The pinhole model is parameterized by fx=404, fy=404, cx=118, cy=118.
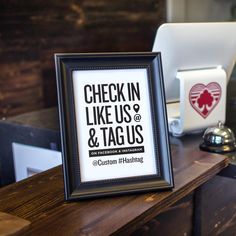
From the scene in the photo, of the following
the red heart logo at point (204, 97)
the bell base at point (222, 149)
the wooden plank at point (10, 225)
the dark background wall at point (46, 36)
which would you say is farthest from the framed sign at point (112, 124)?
the dark background wall at point (46, 36)

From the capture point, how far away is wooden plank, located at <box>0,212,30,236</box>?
67 cm

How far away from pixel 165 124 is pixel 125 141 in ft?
0.34

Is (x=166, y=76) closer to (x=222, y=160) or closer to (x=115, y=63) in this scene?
(x=222, y=160)

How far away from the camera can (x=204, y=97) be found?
1.57 m

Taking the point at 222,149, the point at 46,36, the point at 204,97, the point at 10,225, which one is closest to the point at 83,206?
the point at 10,225

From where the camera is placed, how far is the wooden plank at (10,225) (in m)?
0.67

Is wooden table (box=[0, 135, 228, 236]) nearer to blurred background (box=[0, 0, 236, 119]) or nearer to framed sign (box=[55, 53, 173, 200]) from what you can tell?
framed sign (box=[55, 53, 173, 200])

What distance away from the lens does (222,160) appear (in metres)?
1.12

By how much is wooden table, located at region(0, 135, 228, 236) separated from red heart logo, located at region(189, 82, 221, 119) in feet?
1.71

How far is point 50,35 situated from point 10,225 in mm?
2886

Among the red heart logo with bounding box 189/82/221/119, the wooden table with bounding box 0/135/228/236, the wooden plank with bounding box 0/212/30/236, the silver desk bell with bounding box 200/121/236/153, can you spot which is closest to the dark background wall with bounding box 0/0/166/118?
the red heart logo with bounding box 189/82/221/119

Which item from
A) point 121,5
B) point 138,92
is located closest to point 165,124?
point 138,92

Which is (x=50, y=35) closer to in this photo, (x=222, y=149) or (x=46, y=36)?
(x=46, y=36)

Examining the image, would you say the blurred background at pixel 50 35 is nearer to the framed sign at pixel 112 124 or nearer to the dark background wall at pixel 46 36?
the dark background wall at pixel 46 36
